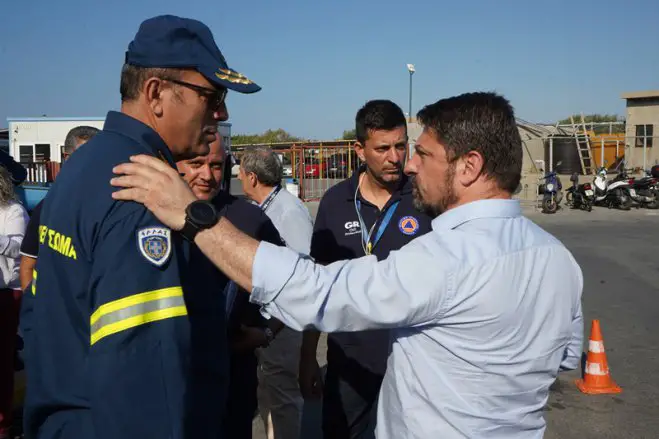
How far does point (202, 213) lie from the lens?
166cm

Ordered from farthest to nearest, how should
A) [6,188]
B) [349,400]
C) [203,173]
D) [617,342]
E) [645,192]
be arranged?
[645,192] < [617,342] < [6,188] < [349,400] < [203,173]

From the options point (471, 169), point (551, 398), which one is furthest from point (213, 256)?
point (551, 398)

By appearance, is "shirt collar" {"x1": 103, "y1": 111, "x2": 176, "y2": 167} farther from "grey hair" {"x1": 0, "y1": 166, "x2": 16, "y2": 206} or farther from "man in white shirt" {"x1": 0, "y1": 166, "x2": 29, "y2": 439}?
"grey hair" {"x1": 0, "y1": 166, "x2": 16, "y2": 206}

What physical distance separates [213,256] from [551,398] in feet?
14.4

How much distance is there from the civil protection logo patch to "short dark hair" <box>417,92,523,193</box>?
98 centimetres

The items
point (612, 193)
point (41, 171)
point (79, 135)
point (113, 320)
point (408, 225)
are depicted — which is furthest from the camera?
point (612, 193)

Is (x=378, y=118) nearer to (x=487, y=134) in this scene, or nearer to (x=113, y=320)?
(x=487, y=134)

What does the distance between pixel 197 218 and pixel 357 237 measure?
7.28ft

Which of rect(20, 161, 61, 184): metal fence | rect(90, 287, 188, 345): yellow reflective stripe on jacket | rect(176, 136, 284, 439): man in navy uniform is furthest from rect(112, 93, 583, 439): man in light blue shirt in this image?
rect(20, 161, 61, 184): metal fence

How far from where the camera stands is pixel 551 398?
524 cm

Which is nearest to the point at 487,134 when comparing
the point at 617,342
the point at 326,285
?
the point at 326,285

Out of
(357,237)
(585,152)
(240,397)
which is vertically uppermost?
(585,152)

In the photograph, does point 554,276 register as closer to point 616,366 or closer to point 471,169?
point 471,169

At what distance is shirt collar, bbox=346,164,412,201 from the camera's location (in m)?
3.83
